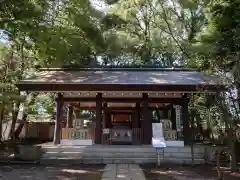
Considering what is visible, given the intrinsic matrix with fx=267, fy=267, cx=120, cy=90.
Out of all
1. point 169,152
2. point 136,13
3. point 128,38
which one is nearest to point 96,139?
point 169,152

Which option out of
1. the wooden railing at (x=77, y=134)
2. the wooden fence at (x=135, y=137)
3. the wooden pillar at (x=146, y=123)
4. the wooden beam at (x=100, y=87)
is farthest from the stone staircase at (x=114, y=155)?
the wooden beam at (x=100, y=87)

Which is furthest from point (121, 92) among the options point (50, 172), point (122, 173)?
point (50, 172)

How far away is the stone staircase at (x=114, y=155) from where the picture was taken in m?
10.6

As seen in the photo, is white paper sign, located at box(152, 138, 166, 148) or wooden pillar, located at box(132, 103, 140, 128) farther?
wooden pillar, located at box(132, 103, 140, 128)

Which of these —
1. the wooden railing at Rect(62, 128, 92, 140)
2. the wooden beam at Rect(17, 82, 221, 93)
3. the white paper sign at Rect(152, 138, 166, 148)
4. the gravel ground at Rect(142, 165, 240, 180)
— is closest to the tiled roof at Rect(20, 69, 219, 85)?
the wooden beam at Rect(17, 82, 221, 93)

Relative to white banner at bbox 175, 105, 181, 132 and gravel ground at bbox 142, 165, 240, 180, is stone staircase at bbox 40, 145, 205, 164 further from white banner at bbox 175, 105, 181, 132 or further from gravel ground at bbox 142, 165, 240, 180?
white banner at bbox 175, 105, 181, 132

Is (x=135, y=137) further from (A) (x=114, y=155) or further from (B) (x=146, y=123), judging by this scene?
(A) (x=114, y=155)

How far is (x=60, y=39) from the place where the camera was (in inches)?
448

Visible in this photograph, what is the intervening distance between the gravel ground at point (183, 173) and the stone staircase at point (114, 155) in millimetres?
806

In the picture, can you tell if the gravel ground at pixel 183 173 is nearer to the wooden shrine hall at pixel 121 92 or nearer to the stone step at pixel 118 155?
the stone step at pixel 118 155

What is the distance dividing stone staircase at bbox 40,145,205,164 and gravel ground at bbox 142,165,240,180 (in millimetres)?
806

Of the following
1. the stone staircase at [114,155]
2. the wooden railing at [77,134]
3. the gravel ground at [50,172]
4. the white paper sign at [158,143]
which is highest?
the wooden railing at [77,134]

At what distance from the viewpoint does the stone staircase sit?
34.7 feet

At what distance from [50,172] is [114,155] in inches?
119
